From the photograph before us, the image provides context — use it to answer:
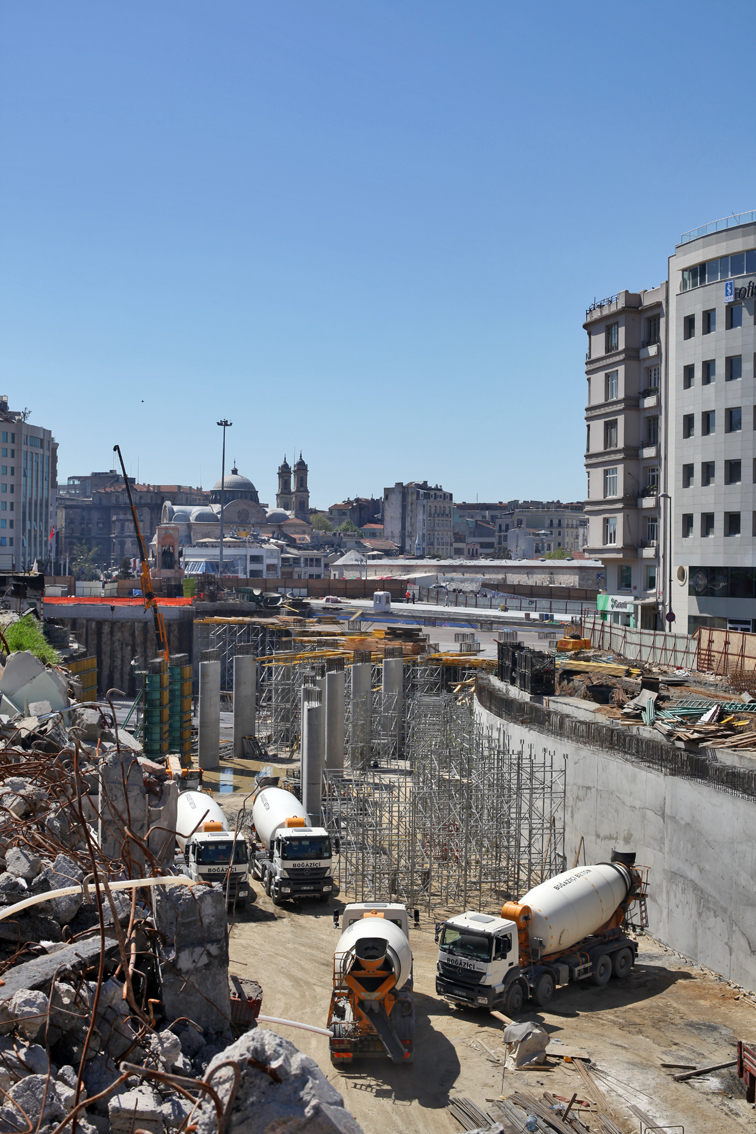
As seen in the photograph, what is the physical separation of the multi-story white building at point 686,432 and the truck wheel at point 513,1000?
1110 inches

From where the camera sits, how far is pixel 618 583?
56.1m

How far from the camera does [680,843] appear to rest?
24.6 m

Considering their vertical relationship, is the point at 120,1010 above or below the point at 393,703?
above

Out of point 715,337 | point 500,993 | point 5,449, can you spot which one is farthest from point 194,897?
point 5,449

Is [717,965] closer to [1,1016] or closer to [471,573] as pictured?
[1,1016]

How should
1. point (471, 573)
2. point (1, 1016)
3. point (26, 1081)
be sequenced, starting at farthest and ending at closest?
1. point (471, 573)
2. point (1, 1016)
3. point (26, 1081)

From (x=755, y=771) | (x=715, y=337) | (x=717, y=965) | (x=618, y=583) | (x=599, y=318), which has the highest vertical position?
(x=599, y=318)

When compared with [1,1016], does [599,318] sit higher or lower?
higher

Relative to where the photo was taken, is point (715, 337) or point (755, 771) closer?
point (755, 771)

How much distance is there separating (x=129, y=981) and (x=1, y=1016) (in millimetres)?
1316

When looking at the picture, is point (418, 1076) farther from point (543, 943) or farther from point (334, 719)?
point (334, 719)

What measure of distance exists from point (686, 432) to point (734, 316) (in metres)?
5.74

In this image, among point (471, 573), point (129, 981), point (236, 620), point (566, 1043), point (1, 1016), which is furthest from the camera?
point (471, 573)

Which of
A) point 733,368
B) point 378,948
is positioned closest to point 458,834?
point 378,948
